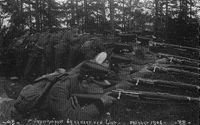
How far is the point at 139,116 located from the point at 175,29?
10389 mm

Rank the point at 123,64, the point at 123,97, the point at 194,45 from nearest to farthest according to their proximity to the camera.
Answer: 1. the point at 123,97
2. the point at 123,64
3. the point at 194,45

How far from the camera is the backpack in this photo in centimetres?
636

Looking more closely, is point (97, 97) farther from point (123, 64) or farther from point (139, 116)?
point (123, 64)

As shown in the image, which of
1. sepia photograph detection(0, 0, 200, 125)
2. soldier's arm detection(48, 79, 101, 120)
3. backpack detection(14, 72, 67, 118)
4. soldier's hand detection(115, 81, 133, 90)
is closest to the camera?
soldier's arm detection(48, 79, 101, 120)

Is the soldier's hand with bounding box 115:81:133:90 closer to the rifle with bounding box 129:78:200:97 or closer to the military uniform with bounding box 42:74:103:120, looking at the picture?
the rifle with bounding box 129:78:200:97

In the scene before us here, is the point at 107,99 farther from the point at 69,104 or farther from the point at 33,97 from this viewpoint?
the point at 33,97

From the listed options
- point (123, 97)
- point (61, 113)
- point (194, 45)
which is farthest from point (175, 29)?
point (61, 113)

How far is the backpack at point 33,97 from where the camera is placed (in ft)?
20.9

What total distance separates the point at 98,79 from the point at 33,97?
90.1 inches

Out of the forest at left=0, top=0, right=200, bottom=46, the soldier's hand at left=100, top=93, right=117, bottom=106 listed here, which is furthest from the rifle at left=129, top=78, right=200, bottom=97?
the forest at left=0, top=0, right=200, bottom=46

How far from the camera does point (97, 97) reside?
6578mm

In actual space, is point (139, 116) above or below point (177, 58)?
below

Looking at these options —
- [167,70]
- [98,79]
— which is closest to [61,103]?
[98,79]

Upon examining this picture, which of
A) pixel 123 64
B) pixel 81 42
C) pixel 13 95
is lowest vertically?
pixel 13 95
